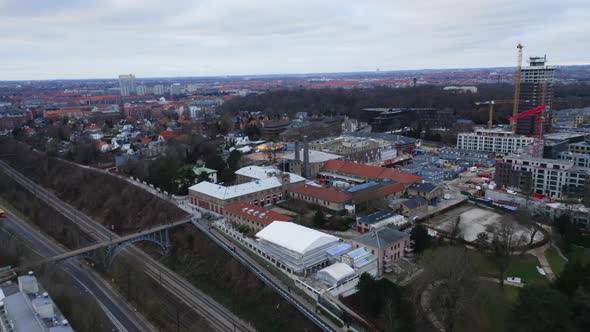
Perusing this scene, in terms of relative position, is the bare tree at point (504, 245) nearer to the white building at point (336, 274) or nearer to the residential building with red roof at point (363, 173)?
the white building at point (336, 274)

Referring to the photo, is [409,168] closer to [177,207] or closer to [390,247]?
[390,247]

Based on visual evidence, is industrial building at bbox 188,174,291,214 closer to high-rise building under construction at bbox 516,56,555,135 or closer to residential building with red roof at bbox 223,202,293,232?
residential building with red roof at bbox 223,202,293,232

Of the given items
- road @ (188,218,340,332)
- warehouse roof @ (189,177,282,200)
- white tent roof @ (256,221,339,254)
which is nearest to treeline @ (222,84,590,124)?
warehouse roof @ (189,177,282,200)

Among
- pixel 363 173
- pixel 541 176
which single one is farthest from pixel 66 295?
pixel 541 176

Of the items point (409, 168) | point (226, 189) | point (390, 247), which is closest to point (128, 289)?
point (226, 189)

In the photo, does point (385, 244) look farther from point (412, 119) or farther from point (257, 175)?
point (412, 119)

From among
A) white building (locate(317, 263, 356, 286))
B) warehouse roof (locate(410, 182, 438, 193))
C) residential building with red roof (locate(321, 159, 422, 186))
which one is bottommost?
white building (locate(317, 263, 356, 286))

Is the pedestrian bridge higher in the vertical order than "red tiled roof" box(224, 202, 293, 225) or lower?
lower
